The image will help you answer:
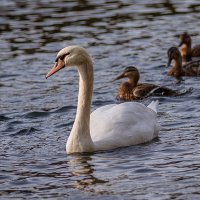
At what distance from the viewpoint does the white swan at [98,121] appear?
12594 millimetres

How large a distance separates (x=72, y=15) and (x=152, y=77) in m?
6.79

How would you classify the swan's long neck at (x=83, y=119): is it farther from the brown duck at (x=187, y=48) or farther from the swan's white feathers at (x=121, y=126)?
the brown duck at (x=187, y=48)

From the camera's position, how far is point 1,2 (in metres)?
26.7

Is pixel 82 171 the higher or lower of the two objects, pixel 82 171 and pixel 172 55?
the lower

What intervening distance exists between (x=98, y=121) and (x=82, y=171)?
1695 millimetres

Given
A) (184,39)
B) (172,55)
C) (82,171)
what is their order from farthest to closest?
(184,39)
(172,55)
(82,171)

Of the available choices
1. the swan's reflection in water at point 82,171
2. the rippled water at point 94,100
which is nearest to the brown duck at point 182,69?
the rippled water at point 94,100

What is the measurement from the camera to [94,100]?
650 inches

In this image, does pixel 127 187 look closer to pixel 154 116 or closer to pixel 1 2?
pixel 154 116

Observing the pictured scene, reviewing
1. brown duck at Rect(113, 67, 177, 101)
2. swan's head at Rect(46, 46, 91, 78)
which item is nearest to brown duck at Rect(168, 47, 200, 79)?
brown duck at Rect(113, 67, 177, 101)

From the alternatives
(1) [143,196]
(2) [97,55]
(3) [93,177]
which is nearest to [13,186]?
(3) [93,177]

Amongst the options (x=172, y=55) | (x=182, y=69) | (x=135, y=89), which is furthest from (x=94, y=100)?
(x=172, y=55)

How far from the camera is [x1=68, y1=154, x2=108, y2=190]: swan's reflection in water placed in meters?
11.1

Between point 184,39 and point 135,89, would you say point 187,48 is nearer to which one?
point 184,39
